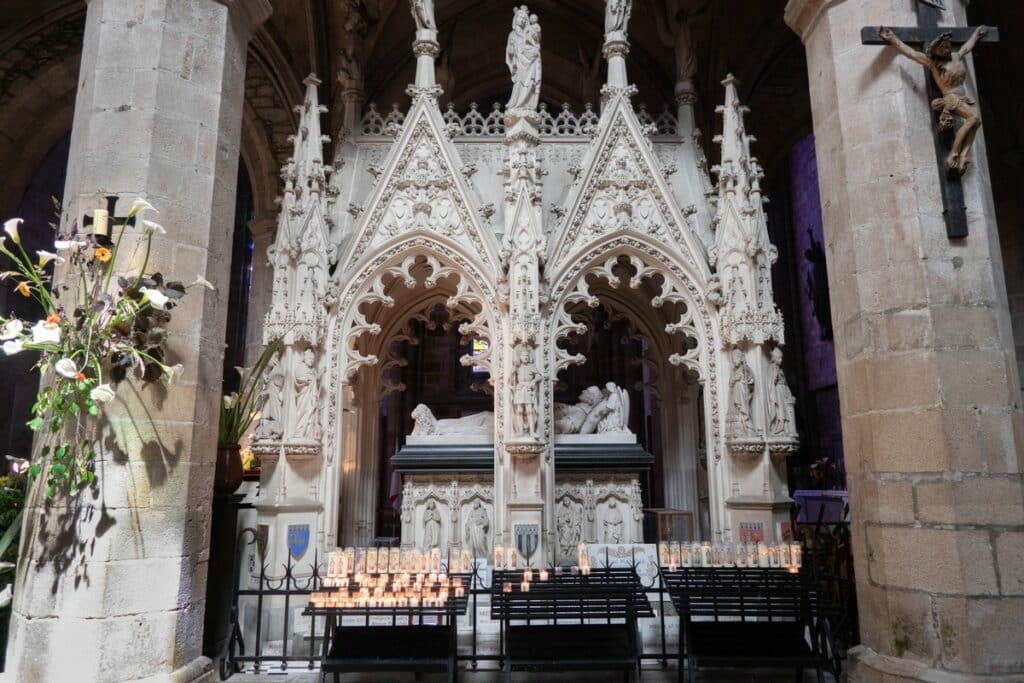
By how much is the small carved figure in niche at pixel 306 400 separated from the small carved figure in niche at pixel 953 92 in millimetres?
5777

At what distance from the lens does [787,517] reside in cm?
729

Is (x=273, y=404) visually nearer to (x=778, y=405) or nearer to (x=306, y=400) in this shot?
(x=306, y=400)

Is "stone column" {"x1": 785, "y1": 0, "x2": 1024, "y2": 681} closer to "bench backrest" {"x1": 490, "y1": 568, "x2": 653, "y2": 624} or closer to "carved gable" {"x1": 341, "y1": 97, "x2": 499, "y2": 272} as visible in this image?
"bench backrest" {"x1": 490, "y1": 568, "x2": 653, "y2": 624}

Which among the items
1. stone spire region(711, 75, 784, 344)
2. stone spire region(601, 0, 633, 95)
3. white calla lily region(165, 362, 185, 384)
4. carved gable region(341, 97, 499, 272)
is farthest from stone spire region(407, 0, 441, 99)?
white calla lily region(165, 362, 185, 384)

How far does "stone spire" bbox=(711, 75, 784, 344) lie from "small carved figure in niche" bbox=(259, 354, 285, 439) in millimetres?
4739

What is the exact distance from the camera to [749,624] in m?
4.45

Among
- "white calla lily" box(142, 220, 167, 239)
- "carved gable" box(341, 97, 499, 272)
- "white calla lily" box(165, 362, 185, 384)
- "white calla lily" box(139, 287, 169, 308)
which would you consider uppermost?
"carved gable" box(341, 97, 499, 272)

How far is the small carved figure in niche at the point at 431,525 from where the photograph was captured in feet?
25.9

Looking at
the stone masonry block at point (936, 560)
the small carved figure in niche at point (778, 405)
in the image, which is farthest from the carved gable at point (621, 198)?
the stone masonry block at point (936, 560)

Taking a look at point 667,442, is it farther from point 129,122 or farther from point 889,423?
point 129,122

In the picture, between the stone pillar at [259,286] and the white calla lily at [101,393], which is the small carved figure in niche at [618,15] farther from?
the white calla lily at [101,393]

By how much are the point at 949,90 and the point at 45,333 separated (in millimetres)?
5117

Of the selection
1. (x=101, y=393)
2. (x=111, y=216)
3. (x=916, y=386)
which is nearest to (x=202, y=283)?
(x=111, y=216)

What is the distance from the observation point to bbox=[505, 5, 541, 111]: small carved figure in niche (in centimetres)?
825
